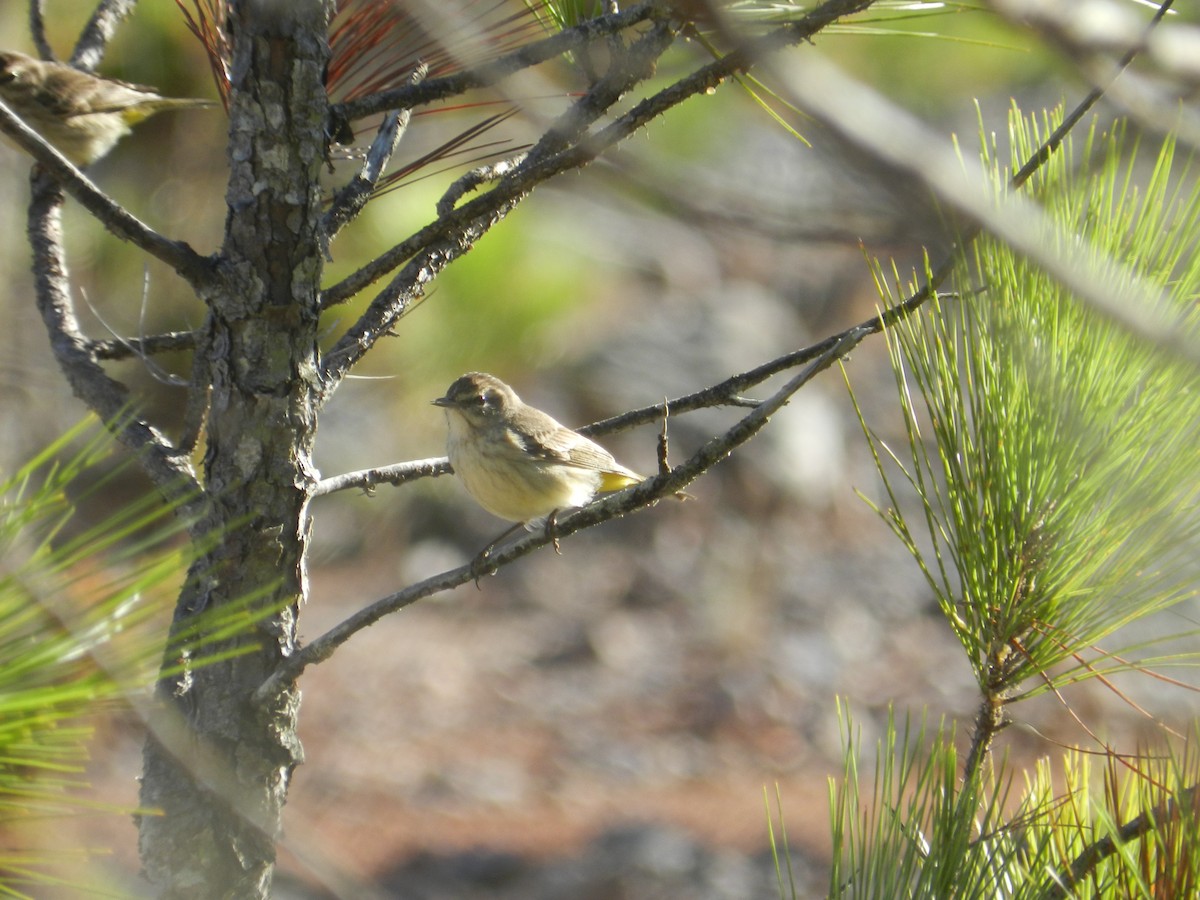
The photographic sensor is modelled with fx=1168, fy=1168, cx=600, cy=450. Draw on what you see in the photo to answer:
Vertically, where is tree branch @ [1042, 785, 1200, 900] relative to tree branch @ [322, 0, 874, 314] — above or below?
below

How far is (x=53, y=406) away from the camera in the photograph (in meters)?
9.50

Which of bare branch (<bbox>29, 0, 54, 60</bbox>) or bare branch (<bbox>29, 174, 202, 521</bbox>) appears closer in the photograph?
bare branch (<bbox>29, 174, 202, 521</bbox>)

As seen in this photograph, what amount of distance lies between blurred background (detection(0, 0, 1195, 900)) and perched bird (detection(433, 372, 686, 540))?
5.07 ft

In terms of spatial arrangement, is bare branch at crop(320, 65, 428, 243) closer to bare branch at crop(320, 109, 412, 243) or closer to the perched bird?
bare branch at crop(320, 109, 412, 243)

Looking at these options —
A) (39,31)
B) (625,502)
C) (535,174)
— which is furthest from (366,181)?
(39,31)

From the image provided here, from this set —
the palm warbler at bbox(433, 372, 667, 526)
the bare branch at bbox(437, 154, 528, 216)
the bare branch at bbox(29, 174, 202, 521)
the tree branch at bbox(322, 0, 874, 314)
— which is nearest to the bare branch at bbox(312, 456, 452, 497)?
the bare branch at bbox(29, 174, 202, 521)

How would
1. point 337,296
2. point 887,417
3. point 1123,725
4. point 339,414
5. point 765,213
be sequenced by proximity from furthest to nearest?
point 887,417 < point 339,414 < point 1123,725 < point 337,296 < point 765,213

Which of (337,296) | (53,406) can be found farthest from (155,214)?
(337,296)

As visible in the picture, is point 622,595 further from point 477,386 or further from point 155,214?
point 477,386

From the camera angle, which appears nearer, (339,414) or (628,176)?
(628,176)

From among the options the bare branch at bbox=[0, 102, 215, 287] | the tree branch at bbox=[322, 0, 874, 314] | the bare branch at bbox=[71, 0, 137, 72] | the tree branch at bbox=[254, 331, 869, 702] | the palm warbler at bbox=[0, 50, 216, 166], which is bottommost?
the tree branch at bbox=[254, 331, 869, 702]

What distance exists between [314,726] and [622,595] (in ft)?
12.1

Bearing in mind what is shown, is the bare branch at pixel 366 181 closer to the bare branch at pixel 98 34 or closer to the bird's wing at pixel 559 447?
the bare branch at pixel 98 34

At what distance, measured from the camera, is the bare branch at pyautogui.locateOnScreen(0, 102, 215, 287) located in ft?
6.48
